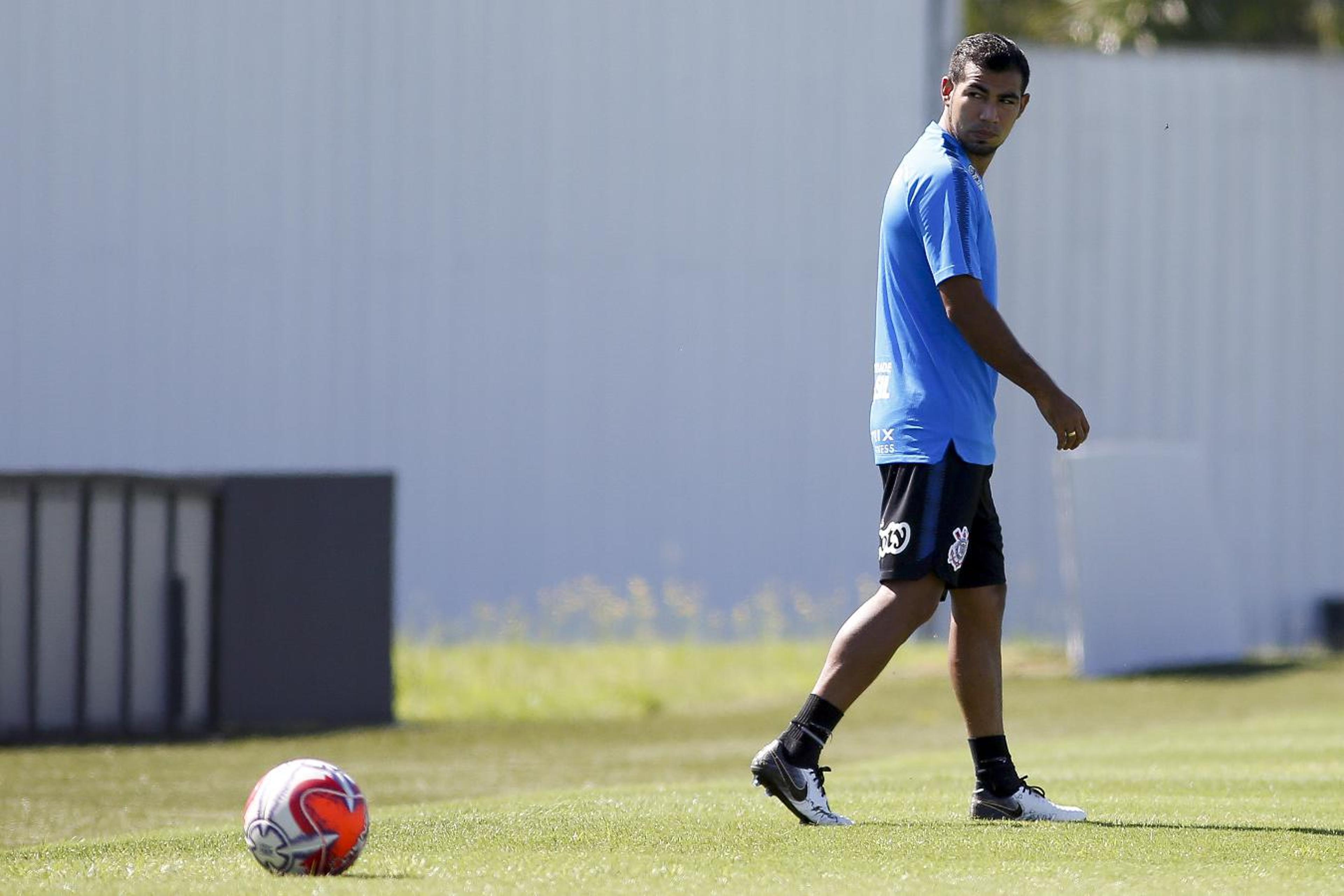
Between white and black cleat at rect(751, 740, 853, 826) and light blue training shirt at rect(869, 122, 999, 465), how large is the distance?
854 millimetres

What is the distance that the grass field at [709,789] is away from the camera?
16.2 ft

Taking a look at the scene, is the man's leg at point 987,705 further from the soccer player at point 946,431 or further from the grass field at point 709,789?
the grass field at point 709,789

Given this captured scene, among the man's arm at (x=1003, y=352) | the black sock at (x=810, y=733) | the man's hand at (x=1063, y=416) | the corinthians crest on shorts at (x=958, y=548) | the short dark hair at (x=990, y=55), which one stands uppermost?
the short dark hair at (x=990, y=55)

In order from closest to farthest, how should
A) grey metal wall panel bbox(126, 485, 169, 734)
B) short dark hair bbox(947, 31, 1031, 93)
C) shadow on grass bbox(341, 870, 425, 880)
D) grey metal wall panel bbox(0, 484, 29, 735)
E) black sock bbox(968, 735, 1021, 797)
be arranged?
1. shadow on grass bbox(341, 870, 425, 880)
2. short dark hair bbox(947, 31, 1031, 93)
3. black sock bbox(968, 735, 1021, 797)
4. grey metal wall panel bbox(0, 484, 29, 735)
5. grey metal wall panel bbox(126, 485, 169, 734)

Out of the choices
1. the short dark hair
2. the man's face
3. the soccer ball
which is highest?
the short dark hair

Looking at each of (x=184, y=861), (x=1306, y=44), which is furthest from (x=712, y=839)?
(x=1306, y=44)

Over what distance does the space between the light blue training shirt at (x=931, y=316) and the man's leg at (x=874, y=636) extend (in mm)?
353

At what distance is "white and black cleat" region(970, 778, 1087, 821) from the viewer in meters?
5.85

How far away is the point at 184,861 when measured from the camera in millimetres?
5398

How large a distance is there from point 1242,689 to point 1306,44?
17.2 m

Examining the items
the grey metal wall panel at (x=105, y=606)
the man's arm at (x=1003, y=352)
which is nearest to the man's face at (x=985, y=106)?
the man's arm at (x=1003, y=352)

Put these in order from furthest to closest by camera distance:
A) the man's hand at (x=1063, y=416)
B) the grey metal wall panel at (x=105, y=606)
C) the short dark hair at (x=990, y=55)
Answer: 1. the grey metal wall panel at (x=105, y=606)
2. the short dark hair at (x=990, y=55)
3. the man's hand at (x=1063, y=416)

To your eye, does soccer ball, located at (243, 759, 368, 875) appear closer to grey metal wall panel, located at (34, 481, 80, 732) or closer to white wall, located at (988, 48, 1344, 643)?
grey metal wall panel, located at (34, 481, 80, 732)

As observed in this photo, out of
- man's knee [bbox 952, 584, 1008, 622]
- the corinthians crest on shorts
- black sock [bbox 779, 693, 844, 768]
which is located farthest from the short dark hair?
black sock [bbox 779, 693, 844, 768]
